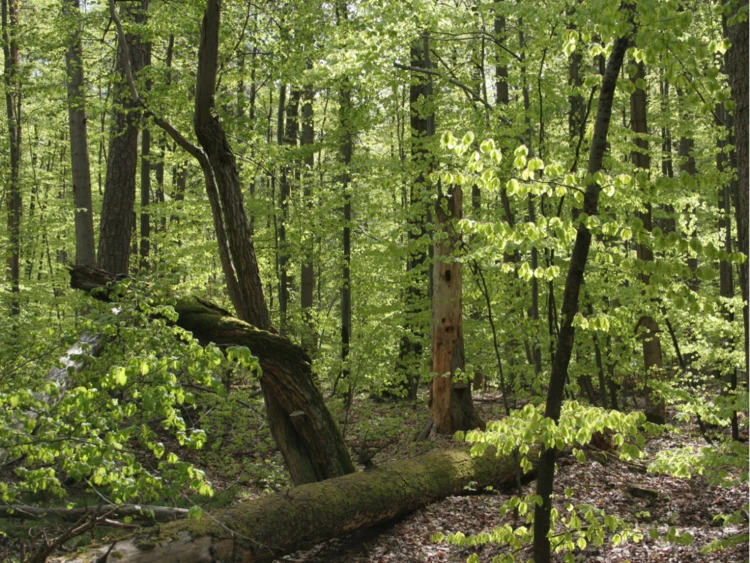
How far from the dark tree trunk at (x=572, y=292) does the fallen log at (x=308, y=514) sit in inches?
88.5

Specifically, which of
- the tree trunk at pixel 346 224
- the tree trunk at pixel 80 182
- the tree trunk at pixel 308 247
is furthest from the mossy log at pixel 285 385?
the tree trunk at pixel 80 182

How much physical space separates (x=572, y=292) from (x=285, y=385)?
3761mm

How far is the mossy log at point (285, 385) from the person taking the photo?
614cm

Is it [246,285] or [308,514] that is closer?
[308,514]

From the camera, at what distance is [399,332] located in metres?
10.4

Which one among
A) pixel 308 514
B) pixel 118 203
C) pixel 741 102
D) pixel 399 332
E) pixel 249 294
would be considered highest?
pixel 741 102

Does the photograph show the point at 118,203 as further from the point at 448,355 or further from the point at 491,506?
the point at 491,506

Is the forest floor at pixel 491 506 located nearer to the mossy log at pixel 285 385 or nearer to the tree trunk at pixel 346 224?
the mossy log at pixel 285 385

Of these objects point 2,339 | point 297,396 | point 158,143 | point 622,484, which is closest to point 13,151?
point 158,143

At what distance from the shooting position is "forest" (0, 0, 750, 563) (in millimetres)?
3307

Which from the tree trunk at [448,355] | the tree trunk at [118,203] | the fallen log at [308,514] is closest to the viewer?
the fallen log at [308,514]

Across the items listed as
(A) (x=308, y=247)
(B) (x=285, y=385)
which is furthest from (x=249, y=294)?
(A) (x=308, y=247)

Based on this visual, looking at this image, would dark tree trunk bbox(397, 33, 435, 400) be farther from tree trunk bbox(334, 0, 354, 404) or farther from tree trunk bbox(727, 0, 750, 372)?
tree trunk bbox(727, 0, 750, 372)

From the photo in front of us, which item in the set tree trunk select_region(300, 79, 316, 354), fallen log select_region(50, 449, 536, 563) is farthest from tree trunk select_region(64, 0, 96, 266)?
fallen log select_region(50, 449, 536, 563)
